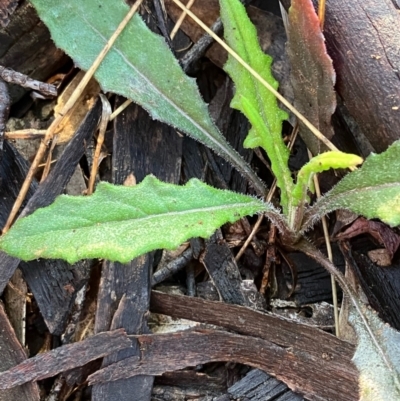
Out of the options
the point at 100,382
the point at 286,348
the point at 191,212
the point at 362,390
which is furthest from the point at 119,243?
the point at 362,390

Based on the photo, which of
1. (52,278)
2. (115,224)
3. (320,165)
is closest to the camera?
(320,165)

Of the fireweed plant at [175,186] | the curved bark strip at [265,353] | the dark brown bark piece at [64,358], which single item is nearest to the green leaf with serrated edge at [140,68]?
the fireweed plant at [175,186]

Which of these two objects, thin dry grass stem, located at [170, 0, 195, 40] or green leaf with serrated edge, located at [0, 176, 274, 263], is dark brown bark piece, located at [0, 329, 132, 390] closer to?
green leaf with serrated edge, located at [0, 176, 274, 263]

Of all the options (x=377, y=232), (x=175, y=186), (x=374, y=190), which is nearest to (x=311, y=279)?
(x=377, y=232)

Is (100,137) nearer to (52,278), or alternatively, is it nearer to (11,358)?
(52,278)

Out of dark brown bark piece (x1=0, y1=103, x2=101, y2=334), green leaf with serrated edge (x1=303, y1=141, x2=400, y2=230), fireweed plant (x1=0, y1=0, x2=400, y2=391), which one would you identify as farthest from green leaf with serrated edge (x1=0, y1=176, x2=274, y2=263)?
green leaf with serrated edge (x1=303, y1=141, x2=400, y2=230)

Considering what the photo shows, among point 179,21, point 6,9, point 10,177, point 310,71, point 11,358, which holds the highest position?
point 310,71
